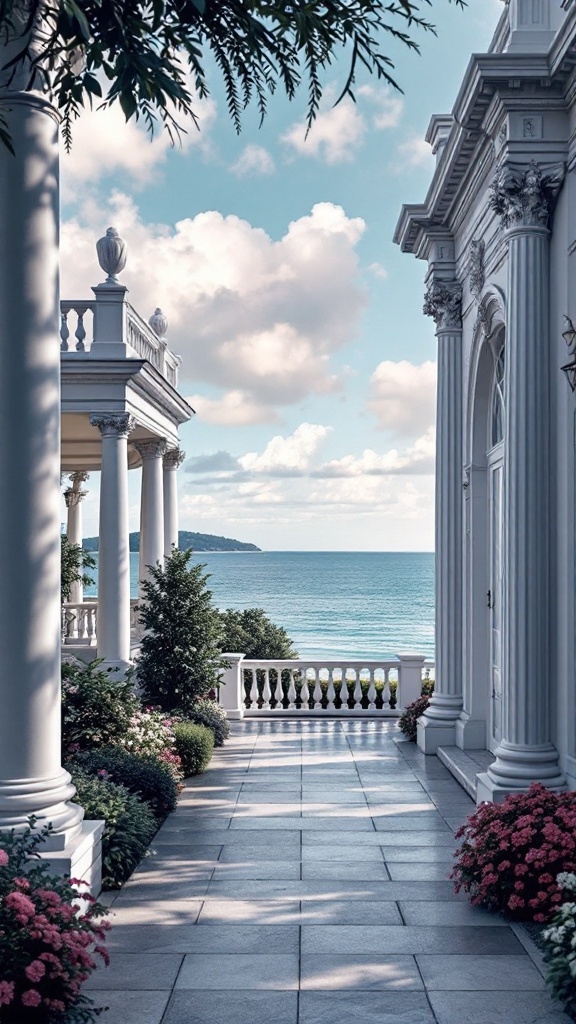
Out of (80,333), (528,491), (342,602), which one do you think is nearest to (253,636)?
(80,333)

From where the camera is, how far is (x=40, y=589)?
5.88m

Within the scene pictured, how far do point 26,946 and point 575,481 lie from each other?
572 centimetres

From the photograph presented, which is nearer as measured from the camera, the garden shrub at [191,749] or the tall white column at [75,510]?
the garden shrub at [191,749]

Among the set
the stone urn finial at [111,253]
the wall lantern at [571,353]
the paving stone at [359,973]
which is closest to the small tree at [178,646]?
the stone urn finial at [111,253]

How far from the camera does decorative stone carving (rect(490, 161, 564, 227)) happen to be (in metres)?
8.56

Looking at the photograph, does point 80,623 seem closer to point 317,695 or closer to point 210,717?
point 317,695

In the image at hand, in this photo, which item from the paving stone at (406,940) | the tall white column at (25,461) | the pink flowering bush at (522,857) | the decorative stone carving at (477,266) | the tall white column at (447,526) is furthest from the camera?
the tall white column at (447,526)

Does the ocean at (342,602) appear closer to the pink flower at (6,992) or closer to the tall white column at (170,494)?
the tall white column at (170,494)

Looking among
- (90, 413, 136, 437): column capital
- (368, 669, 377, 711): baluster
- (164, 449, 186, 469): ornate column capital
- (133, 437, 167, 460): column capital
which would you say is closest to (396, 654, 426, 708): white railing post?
(368, 669, 377, 711): baluster

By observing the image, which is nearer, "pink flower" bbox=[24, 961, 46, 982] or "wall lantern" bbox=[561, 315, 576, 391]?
"pink flower" bbox=[24, 961, 46, 982]

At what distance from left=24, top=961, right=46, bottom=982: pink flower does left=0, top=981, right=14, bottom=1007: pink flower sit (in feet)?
0.29

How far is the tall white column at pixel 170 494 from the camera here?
20.0m

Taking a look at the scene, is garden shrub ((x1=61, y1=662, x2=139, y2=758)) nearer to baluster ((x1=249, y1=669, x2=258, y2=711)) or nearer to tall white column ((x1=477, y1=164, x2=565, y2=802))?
tall white column ((x1=477, y1=164, x2=565, y2=802))

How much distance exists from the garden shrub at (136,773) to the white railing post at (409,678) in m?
7.23
